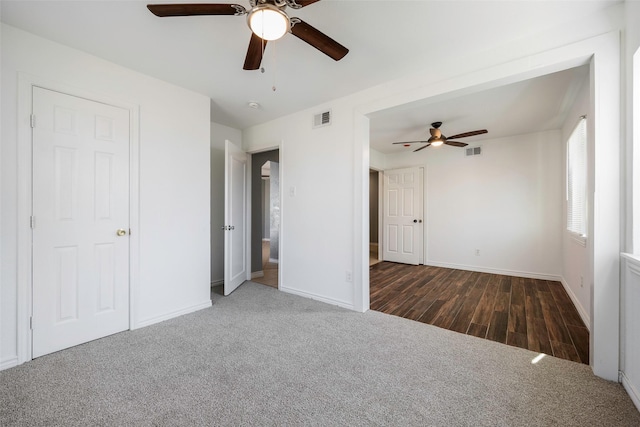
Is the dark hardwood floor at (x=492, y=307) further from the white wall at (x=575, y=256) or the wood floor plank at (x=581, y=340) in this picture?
the white wall at (x=575, y=256)

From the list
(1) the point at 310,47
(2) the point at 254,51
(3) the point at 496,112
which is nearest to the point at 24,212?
(2) the point at 254,51

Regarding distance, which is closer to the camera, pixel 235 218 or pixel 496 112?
pixel 496 112

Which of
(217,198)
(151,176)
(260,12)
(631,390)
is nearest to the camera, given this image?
(260,12)

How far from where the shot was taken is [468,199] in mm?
4906

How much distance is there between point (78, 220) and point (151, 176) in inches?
27.2

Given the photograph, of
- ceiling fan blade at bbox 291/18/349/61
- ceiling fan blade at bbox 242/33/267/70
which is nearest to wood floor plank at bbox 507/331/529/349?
ceiling fan blade at bbox 291/18/349/61

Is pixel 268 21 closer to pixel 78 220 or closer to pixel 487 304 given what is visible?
pixel 78 220

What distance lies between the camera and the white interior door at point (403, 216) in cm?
548

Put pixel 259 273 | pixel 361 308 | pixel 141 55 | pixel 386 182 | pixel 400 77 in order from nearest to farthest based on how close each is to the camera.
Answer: pixel 141 55 → pixel 400 77 → pixel 361 308 → pixel 259 273 → pixel 386 182

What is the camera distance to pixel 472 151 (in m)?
4.82

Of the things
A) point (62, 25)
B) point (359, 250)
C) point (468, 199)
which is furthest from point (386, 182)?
point (62, 25)

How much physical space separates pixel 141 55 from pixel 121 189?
47.1 inches

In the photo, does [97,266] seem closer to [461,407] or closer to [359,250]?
[359,250]

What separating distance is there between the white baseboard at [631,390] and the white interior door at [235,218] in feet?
11.8
